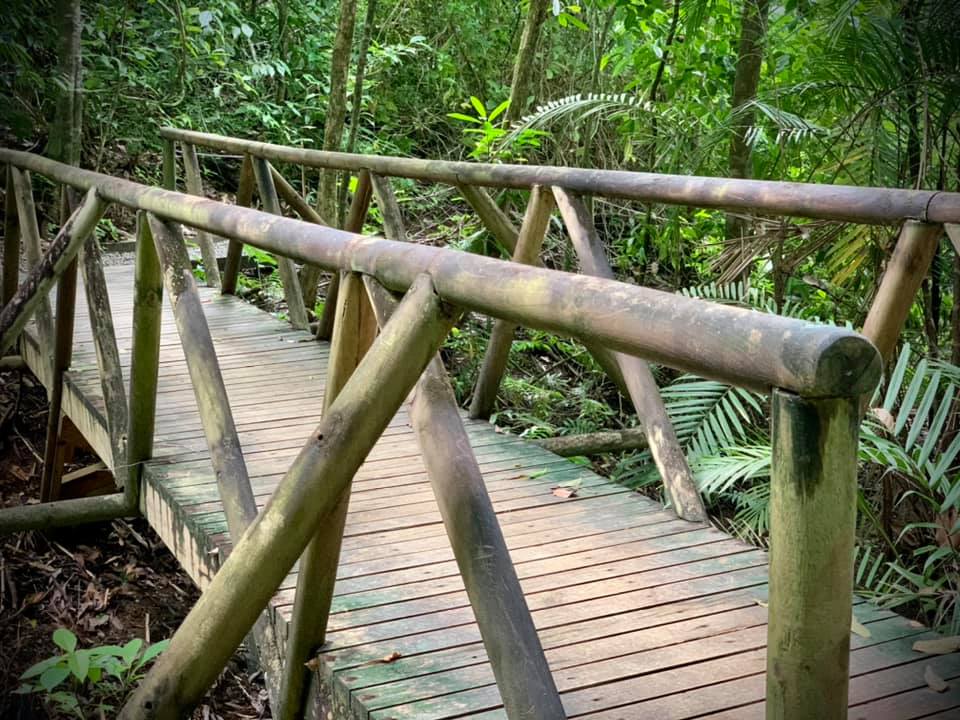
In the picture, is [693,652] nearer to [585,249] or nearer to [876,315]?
[876,315]

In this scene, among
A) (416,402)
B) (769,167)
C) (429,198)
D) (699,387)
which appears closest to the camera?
(416,402)

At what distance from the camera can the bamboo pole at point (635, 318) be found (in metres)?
1.12

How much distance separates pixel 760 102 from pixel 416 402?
142 inches

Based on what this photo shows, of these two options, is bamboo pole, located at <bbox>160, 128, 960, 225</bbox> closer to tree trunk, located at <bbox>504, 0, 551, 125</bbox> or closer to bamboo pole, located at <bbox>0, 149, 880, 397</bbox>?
bamboo pole, located at <bbox>0, 149, 880, 397</bbox>

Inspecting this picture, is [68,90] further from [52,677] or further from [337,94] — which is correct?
[52,677]

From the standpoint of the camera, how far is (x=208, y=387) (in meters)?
2.88

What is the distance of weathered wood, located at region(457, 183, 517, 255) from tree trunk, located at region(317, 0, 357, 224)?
2.69 m

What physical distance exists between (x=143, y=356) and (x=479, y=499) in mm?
1892

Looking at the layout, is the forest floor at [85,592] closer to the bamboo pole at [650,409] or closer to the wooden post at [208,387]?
the wooden post at [208,387]

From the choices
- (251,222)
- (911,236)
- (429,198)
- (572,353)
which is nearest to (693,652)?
(911,236)

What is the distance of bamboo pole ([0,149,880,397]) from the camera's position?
1115mm

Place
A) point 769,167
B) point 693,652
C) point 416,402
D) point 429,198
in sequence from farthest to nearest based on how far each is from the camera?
point 429,198
point 769,167
point 693,652
point 416,402

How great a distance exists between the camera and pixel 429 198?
9.88 metres

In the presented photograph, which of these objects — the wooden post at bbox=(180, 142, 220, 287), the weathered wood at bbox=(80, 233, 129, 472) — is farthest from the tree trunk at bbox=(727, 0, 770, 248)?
the weathered wood at bbox=(80, 233, 129, 472)
